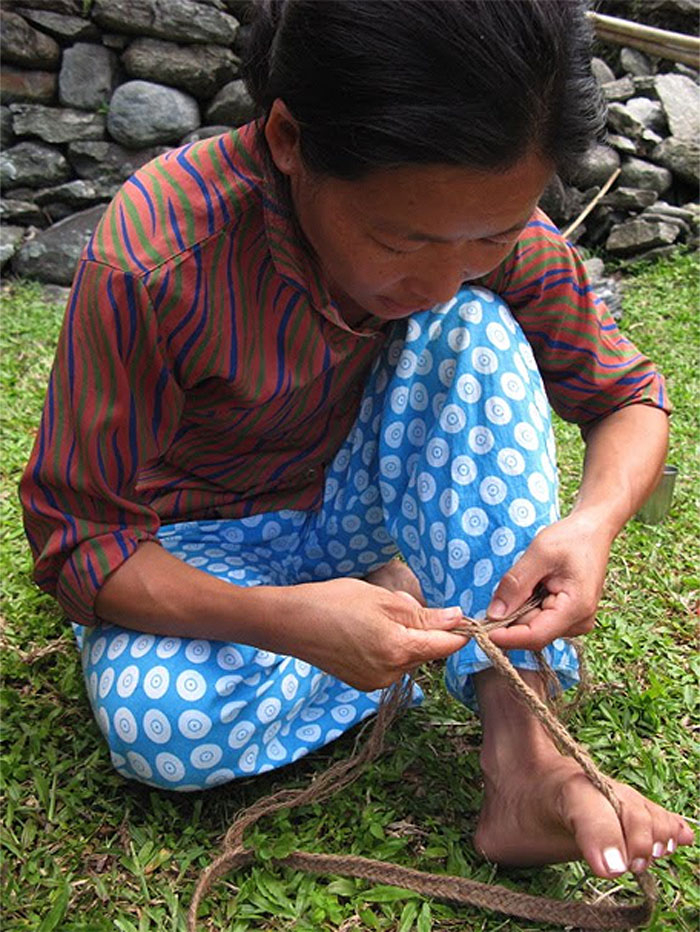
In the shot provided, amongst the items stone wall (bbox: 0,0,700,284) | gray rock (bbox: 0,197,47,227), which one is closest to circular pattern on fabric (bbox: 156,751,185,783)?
stone wall (bbox: 0,0,700,284)

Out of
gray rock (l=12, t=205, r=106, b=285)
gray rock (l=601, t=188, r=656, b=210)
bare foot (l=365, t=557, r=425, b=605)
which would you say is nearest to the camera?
bare foot (l=365, t=557, r=425, b=605)

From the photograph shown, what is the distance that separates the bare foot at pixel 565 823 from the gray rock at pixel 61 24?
11.6 ft

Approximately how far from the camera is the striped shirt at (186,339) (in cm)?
118

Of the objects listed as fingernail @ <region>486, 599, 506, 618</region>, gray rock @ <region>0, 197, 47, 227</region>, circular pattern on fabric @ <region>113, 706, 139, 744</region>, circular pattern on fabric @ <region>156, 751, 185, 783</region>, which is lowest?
gray rock @ <region>0, 197, 47, 227</region>

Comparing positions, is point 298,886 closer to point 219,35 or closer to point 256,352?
point 256,352

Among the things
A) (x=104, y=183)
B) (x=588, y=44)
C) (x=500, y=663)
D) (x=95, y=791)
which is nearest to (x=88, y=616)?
(x=95, y=791)

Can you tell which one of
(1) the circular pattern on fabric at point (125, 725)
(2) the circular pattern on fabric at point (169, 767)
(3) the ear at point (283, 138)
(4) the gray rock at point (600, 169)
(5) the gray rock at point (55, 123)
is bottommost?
(5) the gray rock at point (55, 123)

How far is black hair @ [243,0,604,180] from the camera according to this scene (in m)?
0.90

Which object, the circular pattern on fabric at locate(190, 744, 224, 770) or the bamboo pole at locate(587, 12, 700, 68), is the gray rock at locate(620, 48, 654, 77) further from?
the circular pattern on fabric at locate(190, 744, 224, 770)

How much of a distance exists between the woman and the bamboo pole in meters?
3.13

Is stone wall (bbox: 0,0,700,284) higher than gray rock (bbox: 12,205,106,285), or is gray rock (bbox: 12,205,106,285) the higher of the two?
stone wall (bbox: 0,0,700,284)

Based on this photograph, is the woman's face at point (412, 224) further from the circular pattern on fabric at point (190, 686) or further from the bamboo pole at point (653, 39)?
the bamboo pole at point (653, 39)

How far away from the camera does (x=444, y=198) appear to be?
99 cm

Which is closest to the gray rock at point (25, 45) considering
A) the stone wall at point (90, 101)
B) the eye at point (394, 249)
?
the stone wall at point (90, 101)
